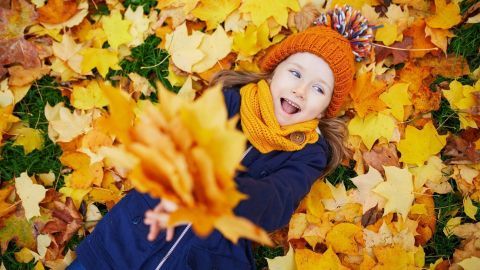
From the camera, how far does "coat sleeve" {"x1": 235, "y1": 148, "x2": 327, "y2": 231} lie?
1139 mm

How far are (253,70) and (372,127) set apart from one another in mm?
676

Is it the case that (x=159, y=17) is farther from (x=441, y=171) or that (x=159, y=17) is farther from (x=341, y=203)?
(x=441, y=171)

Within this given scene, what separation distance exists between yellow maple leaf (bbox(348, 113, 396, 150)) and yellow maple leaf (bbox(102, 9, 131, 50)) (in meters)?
1.26

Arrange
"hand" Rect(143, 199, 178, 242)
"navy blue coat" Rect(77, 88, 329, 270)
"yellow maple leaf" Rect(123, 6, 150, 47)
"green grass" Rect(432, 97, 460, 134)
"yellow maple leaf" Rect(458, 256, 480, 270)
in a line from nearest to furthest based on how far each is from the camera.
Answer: "hand" Rect(143, 199, 178, 242) → "navy blue coat" Rect(77, 88, 329, 270) → "yellow maple leaf" Rect(458, 256, 480, 270) → "green grass" Rect(432, 97, 460, 134) → "yellow maple leaf" Rect(123, 6, 150, 47)

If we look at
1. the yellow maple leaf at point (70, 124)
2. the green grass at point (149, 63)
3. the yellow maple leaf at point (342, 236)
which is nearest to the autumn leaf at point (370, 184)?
the yellow maple leaf at point (342, 236)

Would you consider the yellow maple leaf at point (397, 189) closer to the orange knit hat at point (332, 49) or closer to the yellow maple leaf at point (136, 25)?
the orange knit hat at point (332, 49)

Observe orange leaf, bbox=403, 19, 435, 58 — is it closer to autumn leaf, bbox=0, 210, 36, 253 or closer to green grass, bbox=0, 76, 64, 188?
green grass, bbox=0, 76, 64, 188

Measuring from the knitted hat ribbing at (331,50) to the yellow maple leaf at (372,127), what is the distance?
31 centimetres

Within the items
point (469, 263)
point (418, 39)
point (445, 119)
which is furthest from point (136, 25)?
point (469, 263)

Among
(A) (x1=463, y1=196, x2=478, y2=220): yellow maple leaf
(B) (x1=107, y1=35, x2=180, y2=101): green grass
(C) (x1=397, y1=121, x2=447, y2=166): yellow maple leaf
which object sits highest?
(B) (x1=107, y1=35, x2=180, y2=101): green grass

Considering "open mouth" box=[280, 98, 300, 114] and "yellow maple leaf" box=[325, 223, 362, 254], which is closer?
"open mouth" box=[280, 98, 300, 114]

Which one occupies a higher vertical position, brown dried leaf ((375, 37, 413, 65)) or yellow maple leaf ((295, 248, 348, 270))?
brown dried leaf ((375, 37, 413, 65))

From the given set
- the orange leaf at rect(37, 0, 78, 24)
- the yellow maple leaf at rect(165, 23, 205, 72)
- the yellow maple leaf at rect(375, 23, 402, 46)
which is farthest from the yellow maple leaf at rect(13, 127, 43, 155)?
the yellow maple leaf at rect(375, 23, 402, 46)

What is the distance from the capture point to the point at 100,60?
2.14 meters
